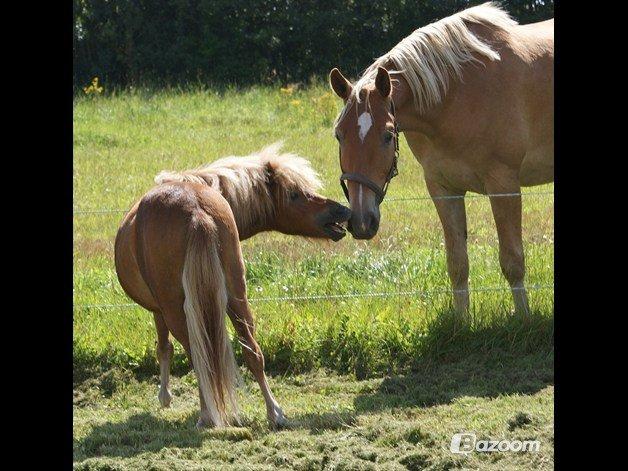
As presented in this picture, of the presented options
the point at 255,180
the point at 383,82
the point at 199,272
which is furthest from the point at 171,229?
the point at 383,82

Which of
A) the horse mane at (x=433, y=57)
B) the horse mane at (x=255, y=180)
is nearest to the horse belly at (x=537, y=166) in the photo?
the horse mane at (x=433, y=57)

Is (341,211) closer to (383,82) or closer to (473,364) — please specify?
(383,82)

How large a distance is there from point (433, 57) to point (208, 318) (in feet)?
8.59

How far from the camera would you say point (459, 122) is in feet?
23.2

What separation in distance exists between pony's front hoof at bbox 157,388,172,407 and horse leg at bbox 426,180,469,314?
7.28 ft

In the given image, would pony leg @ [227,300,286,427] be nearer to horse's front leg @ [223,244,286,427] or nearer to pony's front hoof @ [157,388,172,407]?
horse's front leg @ [223,244,286,427]

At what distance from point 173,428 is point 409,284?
8.69 ft

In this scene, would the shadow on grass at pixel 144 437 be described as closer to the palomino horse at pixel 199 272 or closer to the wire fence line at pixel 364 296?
the palomino horse at pixel 199 272

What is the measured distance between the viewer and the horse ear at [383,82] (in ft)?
21.3

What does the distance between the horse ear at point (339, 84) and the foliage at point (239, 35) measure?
14.1 metres

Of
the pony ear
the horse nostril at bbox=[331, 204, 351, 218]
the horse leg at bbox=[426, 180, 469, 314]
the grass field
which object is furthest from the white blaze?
the grass field

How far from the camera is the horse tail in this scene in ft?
17.9
